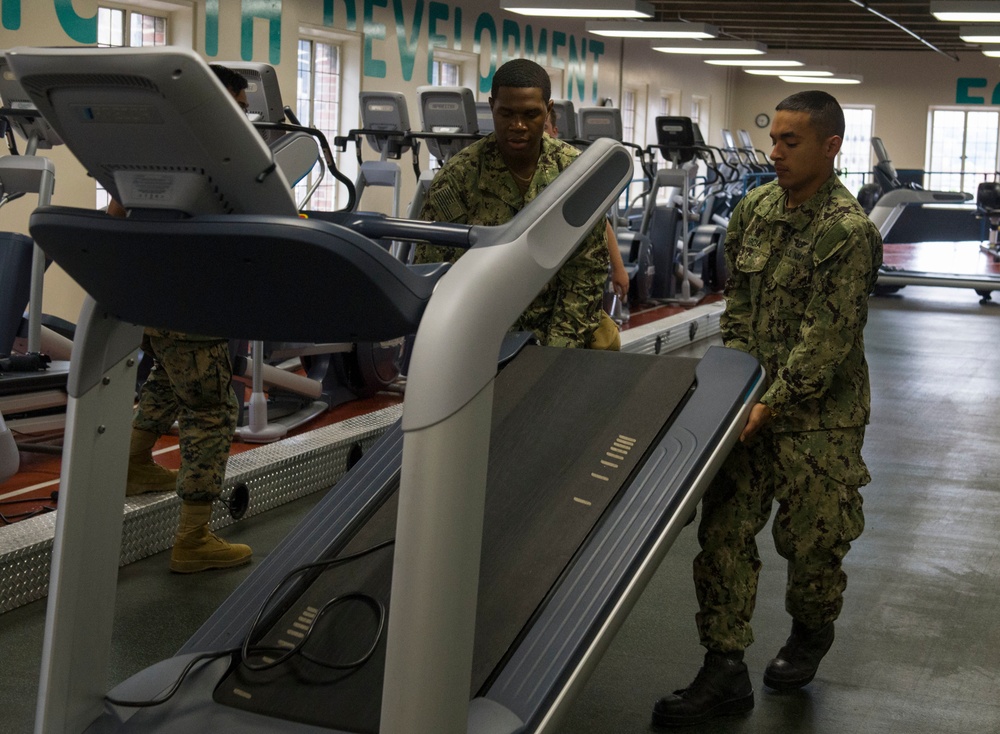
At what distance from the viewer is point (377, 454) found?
2.85 m

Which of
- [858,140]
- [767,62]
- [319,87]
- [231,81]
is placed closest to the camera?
[231,81]

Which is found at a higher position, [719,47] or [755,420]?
[719,47]

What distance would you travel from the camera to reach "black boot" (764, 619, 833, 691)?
2.95 meters

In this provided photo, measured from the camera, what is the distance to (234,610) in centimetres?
240

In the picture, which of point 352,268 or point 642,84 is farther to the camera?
point 642,84

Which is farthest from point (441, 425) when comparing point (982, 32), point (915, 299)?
point (982, 32)

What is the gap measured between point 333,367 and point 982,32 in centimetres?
1051

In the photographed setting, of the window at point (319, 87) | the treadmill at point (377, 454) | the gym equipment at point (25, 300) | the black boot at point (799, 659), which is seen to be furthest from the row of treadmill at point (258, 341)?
the window at point (319, 87)

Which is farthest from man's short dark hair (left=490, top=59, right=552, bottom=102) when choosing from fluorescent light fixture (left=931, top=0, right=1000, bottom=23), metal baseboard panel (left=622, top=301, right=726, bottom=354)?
fluorescent light fixture (left=931, top=0, right=1000, bottom=23)

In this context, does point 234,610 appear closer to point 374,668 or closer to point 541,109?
point 374,668

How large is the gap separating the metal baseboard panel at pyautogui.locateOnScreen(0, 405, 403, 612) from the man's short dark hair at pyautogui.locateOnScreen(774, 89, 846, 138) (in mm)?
2462

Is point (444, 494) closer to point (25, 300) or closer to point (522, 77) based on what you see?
point (522, 77)

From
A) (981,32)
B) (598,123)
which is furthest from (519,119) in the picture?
(981,32)

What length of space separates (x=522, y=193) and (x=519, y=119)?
0.66ft
